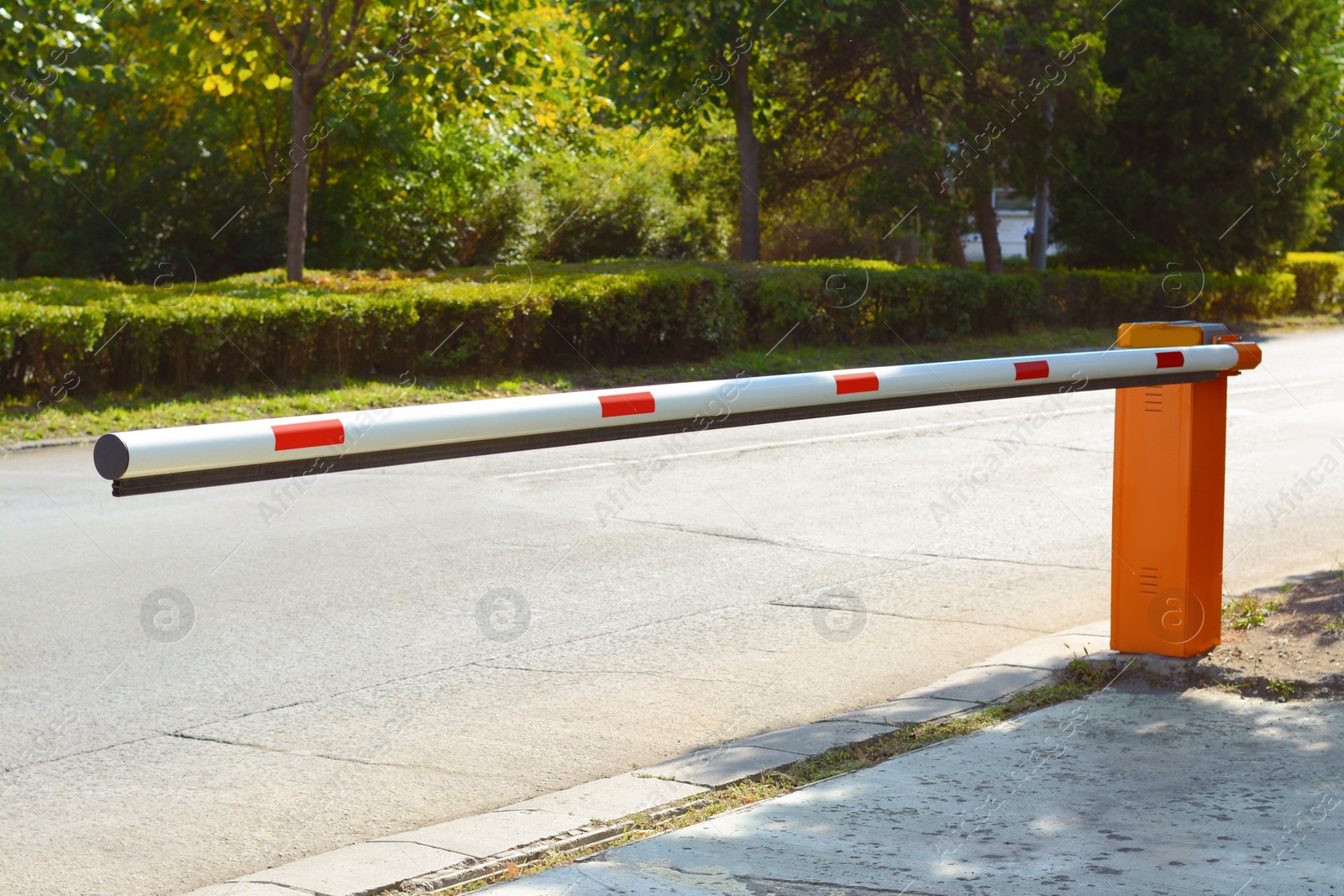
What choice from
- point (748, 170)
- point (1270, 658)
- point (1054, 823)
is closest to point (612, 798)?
point (1054, 823)

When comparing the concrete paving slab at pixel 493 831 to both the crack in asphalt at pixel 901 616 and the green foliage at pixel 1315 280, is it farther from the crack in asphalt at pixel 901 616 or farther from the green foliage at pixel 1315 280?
the green foliage at pixel 1315 280

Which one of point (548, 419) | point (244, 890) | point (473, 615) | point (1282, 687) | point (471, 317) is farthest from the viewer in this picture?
point (471, 317)

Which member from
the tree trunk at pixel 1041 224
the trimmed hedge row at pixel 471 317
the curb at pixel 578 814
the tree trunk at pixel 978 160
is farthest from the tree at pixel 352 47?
the curb at pixel 578 814

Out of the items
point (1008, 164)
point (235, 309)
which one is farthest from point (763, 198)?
point (235, 309)

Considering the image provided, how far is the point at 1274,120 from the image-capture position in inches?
1033

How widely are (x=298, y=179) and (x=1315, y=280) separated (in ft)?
78.4

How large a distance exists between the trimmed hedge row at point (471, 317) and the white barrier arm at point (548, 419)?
1100cm

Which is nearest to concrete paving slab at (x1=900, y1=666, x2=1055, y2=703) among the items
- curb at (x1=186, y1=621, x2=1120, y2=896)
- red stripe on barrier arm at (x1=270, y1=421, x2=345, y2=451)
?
curb at (x1=186, y1=621, x2=1120, y2=896)

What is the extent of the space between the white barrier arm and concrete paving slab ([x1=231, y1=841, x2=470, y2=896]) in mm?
1135

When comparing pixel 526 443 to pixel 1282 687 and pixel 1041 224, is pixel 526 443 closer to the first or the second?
pixel 1282 687

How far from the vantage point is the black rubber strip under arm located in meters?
2.75

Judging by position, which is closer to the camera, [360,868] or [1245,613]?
[360,868]

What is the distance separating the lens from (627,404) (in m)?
3.35

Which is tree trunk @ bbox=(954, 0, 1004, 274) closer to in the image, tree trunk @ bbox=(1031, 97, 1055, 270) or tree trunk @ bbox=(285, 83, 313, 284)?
tree trunk @ bbox=(1031, 97, 1055, 270)
